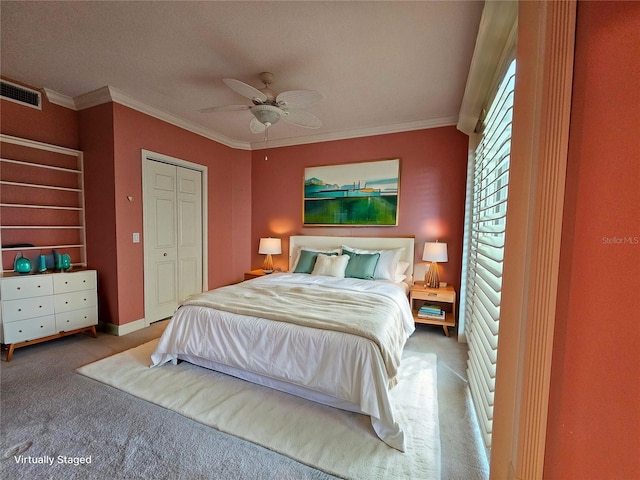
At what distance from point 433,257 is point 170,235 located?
3.40 metres

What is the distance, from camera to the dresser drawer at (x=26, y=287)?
245 centimetres

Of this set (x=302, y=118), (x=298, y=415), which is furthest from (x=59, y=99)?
(x=298, y=415)

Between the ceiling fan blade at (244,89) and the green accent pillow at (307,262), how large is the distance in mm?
2051

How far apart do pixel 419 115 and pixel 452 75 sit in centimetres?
87

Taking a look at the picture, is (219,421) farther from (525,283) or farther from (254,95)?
(254,95)

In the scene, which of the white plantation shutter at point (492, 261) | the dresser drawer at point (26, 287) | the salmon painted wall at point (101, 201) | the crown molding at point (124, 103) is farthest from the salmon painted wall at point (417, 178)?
the dresser drawer at point (26, 287)

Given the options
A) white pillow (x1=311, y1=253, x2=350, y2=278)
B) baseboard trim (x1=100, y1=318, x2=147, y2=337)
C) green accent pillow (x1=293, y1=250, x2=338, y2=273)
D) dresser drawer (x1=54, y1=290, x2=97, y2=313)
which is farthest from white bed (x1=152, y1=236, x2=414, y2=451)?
dresser drawer (x1=54, y1=290, x2=97, y2=313)

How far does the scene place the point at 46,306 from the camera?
269 centimetres

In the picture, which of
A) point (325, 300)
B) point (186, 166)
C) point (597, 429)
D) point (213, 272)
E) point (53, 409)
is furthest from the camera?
point (213, 272)

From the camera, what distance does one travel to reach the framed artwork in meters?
3.73

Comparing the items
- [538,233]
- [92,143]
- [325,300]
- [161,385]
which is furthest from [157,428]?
[92,143]

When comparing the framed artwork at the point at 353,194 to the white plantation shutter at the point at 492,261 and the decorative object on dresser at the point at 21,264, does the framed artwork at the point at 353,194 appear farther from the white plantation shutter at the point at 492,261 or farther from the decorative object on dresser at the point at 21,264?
the decorative object on dresser at the point at 21,264

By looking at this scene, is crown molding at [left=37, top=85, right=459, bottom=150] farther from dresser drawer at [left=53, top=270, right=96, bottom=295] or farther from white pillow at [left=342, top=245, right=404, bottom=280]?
dresser drawer at [left=53, top=270, right=96, bottom=295]

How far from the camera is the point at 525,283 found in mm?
853
